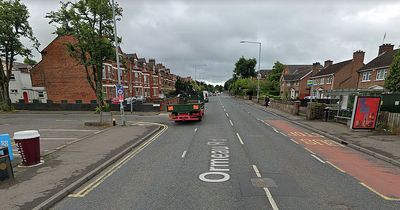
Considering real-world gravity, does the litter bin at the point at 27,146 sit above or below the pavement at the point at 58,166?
above

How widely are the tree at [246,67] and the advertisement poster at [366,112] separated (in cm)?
8184

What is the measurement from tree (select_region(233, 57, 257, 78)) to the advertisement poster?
8184cm

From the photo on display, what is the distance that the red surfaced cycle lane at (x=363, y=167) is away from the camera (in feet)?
18.4

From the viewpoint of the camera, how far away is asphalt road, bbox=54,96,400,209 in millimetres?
4762

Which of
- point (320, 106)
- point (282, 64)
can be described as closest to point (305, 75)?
point (282, 64)

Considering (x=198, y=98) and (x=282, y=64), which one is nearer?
(x=198, y=98)

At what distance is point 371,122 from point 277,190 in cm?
1201

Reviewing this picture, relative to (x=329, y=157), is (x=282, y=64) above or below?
above

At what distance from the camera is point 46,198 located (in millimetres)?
4867

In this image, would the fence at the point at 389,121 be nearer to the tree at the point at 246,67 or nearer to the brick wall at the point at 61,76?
the brick wall at the point at 61,76

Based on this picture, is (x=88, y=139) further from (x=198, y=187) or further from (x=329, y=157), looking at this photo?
(x=329, y=157)

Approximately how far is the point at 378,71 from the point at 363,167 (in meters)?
31.1

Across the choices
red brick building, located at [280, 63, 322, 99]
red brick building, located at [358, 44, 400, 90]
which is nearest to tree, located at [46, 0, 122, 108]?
red brick building, located at [358, 44, 400, 90]

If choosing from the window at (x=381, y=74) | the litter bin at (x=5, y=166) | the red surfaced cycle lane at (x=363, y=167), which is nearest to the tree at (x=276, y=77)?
the window at (x=381, y=74)
